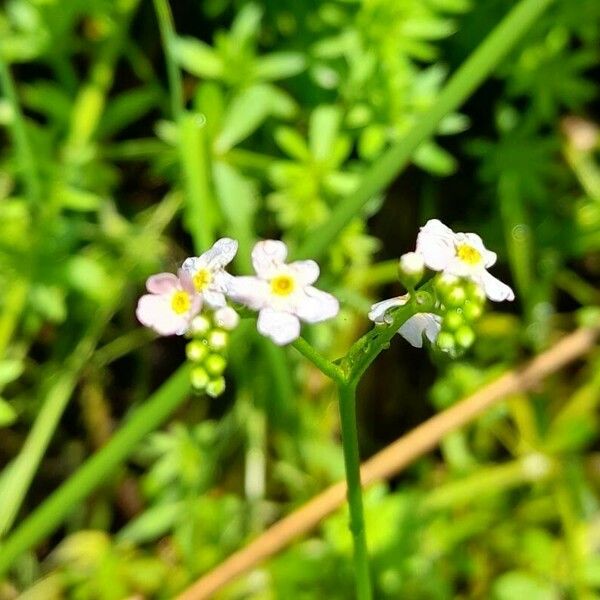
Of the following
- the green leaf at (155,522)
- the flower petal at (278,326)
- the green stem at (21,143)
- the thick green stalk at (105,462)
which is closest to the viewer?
the flower petal at (278,326)

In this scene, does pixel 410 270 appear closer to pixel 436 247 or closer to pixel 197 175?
pixel 436 247

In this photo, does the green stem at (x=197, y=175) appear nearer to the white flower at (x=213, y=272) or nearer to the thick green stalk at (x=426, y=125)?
the thick green stalk at (x=426, y=125)

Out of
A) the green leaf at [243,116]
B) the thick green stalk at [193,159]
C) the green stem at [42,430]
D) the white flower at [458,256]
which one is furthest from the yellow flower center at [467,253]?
the green stem at [42,430]

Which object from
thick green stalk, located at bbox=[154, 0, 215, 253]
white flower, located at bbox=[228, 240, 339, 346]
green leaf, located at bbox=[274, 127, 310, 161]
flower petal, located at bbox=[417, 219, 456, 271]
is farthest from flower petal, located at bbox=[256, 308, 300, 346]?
green leaf, located at bbox=[274, 127, 310, 161]

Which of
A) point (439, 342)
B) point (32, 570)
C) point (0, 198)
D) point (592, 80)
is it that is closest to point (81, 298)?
point (0, 198)

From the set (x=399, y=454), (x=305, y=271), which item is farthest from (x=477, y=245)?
(x=399, y=454)

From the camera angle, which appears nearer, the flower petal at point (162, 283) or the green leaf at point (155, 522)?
the flower petal at point (162, 283)

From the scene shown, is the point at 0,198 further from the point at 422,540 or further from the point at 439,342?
the point at 439,342

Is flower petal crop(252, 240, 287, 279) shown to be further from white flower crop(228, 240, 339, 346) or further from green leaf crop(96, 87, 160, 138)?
green leaf crop(96, 87, 160, 138)
